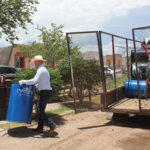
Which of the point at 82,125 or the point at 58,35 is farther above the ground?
the point at 58,35

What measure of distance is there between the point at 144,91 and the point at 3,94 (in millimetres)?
4228

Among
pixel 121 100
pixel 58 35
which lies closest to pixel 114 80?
pixel 121 100

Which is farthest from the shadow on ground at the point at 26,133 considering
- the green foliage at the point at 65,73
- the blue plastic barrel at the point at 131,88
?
the green foliage at the point at 65,73

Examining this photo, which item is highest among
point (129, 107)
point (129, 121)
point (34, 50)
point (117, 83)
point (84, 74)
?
point (34, 50)

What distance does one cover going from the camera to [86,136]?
516 centimetres

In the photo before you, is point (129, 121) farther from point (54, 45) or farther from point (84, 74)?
point (54, 45)

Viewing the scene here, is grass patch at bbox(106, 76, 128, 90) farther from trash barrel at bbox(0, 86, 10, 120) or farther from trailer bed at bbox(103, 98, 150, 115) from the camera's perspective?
trash barrel at bbox(0, 86, 10, 120)

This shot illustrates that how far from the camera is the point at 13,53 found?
30.1 meters

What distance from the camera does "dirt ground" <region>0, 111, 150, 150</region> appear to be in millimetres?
4520

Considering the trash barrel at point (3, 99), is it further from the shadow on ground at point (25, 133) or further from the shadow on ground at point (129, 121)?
the shadow on ground at point (129, 121)

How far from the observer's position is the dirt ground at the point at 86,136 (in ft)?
14.8

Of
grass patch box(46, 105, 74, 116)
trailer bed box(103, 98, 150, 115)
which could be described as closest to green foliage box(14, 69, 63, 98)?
grass patch box(46, 105, 74, 116)

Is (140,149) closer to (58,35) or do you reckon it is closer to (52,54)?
(52,54)

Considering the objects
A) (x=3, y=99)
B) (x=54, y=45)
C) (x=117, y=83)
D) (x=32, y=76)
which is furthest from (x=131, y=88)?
(x=54, y=45)
